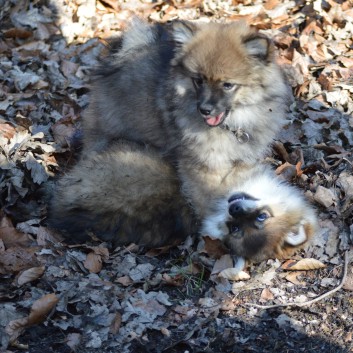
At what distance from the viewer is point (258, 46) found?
5016 millimetres

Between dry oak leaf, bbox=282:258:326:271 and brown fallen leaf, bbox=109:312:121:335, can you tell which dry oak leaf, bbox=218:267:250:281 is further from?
brown fallen leaf, bbox=109:312:121:335

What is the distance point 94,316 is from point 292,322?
1.42m

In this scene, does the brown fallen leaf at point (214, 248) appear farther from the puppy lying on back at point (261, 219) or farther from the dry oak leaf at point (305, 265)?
the dry oak leaf at point (305, 265)

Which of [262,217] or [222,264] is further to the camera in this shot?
[262,217]

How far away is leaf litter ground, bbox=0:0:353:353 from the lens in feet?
14.1

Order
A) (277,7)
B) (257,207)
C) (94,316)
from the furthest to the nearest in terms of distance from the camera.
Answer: (277,7) < (257,207) < (94,316)

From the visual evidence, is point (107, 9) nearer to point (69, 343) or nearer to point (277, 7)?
point (277, 7)

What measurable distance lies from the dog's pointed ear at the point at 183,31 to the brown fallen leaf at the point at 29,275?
2.20 metres

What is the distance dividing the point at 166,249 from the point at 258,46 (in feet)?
6.21

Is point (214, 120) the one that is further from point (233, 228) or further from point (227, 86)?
point (233, 228)

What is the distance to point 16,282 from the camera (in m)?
4.68

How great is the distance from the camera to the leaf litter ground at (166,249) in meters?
4.30

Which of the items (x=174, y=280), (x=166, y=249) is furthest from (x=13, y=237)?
(x=174, y=280)

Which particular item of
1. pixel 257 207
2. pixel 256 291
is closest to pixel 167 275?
pixel 256 291
